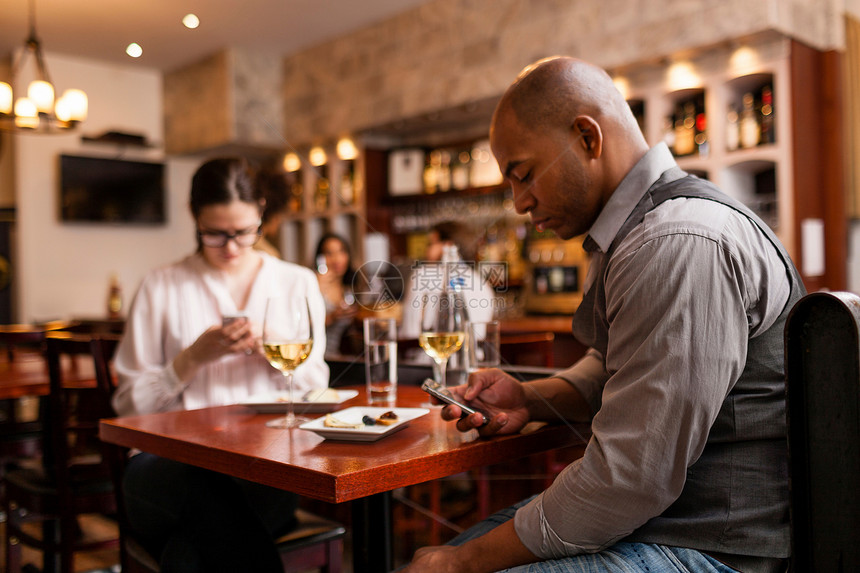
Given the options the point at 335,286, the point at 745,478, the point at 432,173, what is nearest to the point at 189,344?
the point at 745,478

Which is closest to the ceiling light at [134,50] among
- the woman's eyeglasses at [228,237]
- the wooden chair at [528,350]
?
the woman's eyeglasses at [228,237]

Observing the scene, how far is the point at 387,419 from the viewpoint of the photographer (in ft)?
3.71

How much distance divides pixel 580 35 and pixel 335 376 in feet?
9.53

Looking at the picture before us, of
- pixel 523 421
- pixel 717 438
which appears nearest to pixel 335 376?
pixel 523 421

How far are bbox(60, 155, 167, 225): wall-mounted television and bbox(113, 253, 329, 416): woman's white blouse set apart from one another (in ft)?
14.1

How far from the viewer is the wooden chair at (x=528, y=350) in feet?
6.86

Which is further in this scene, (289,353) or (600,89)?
(289,353)

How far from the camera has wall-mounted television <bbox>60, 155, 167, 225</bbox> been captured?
5.82 meters

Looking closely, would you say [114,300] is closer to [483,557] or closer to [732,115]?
[732,115]

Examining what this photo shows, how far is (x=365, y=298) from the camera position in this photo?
163 cm

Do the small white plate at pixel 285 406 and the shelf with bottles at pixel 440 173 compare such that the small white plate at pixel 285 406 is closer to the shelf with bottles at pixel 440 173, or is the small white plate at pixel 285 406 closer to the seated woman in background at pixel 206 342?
the seated woman in background at pixel 206 342

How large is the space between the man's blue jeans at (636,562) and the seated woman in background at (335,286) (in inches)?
86.8

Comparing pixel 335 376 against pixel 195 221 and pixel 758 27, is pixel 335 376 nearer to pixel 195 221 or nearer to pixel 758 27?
pixel 195 221
